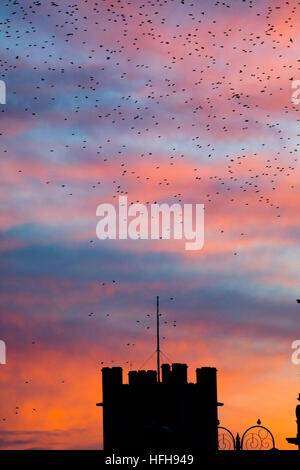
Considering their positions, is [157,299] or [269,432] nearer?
[269,432]

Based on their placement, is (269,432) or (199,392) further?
(199,392)
